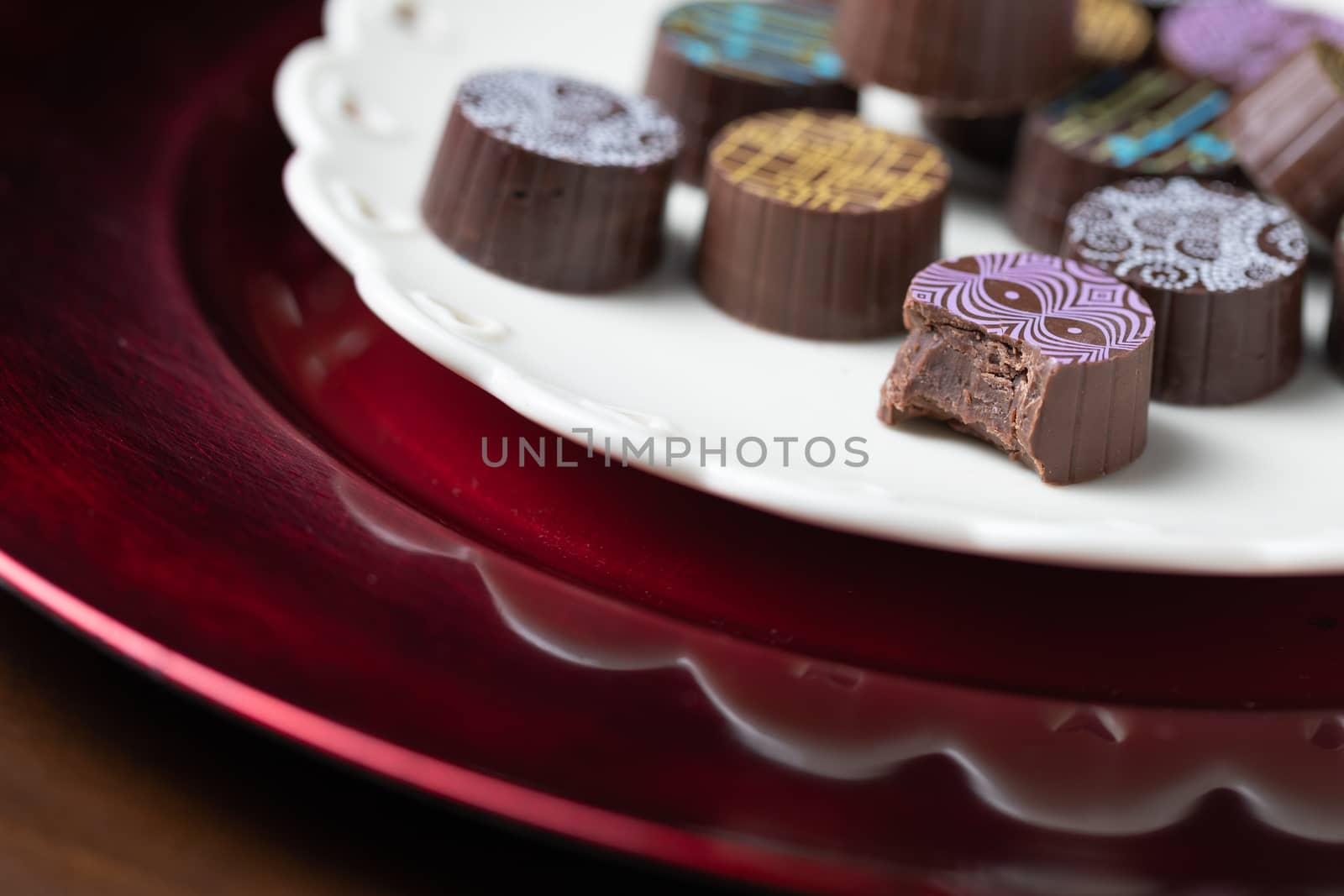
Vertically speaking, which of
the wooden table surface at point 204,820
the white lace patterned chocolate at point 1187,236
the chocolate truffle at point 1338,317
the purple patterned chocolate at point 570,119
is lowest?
the wooden table surface at point 204,820

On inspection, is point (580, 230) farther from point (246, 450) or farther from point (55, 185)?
point (55, 185)

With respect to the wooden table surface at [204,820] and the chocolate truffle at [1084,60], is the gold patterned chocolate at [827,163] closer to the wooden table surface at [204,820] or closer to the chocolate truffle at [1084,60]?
the chocolate truffle at [1084,60]

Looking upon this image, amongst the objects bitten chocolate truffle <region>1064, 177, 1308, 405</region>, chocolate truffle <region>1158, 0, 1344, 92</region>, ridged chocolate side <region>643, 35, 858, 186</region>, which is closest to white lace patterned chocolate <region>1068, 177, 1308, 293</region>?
bitten chocolate truffle <region>1064, 177, 1308, 405</region>

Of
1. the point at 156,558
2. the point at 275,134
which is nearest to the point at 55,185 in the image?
the point at 275,134

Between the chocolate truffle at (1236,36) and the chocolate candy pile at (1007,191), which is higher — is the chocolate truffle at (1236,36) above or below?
above

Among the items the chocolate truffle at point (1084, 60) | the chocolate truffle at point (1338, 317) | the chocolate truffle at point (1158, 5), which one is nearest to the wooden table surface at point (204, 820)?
the chocolate truffle at point (1338, 317)

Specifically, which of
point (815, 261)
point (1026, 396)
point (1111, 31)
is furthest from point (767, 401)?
point (1111, 31)

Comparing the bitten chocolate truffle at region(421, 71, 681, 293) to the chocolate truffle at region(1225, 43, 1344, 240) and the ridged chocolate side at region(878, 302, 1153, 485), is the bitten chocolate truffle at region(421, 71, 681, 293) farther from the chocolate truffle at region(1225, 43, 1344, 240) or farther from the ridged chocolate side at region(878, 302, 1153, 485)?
the chocolate truffle at region(1225, 43, 1344, 240)
